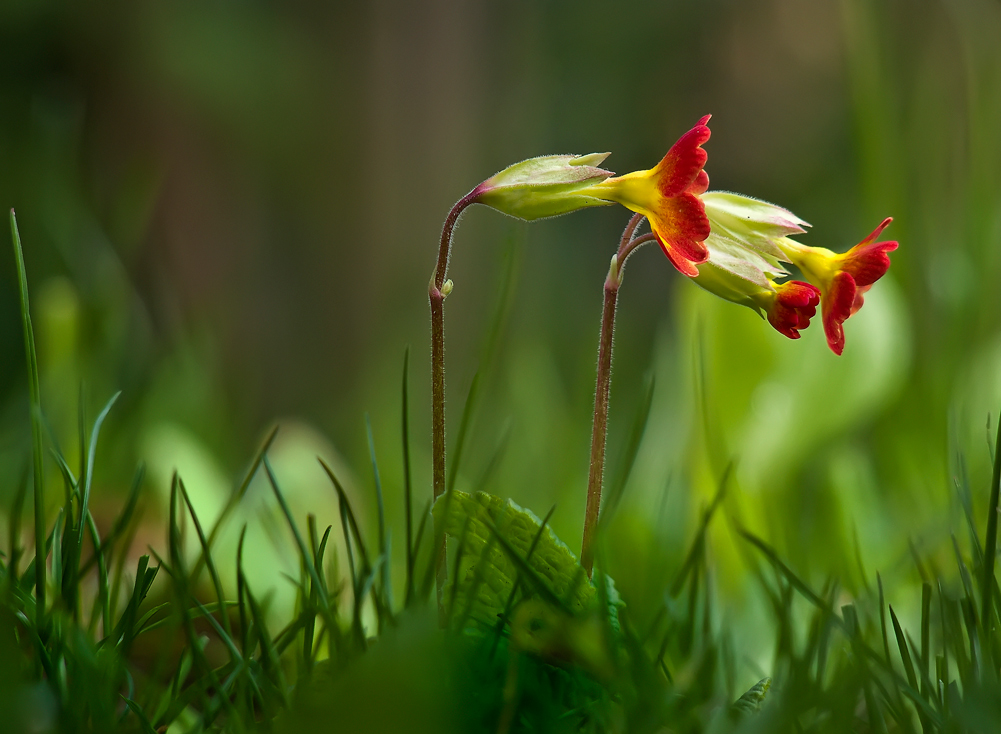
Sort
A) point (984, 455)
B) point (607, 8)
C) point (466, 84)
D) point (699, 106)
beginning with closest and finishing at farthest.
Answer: point (984, 455) < point (466, 84) < point (607, 8) < point (699, 106)

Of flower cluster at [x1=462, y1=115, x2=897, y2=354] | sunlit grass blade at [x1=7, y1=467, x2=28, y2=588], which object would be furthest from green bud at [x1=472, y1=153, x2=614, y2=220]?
sunlit grass blade at [x1=7, y1=467, x2=28, y2=588]

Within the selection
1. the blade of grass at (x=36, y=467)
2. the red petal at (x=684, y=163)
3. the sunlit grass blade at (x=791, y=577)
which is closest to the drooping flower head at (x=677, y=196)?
the red petal at (x=684, y=163)

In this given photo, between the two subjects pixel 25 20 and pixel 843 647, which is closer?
pixel 843 647

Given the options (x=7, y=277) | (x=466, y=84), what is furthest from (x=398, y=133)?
(x=7, y=277)

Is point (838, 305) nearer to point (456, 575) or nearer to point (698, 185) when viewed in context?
point (698, 185)

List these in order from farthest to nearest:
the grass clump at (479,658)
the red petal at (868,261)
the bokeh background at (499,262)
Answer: the bokeh background at (499,262)
the red petal at (868,261)
the grass clump at (479,658)

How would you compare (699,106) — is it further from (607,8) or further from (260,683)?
(260,683)

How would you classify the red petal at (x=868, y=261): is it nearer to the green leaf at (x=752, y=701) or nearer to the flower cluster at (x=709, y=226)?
the flower cluster at (x=709, y=226)

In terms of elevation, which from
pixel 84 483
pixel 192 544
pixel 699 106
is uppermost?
pixel 699 106
